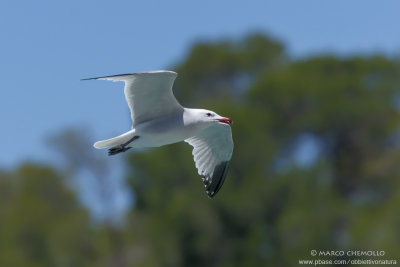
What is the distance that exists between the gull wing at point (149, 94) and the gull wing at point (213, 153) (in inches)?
25.9

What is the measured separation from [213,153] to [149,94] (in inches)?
45.5

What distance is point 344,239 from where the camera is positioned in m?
18.8

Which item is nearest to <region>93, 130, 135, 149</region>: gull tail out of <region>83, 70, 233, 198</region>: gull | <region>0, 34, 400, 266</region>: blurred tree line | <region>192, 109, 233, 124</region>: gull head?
<region>83, 70, 233, 198</region>: gull

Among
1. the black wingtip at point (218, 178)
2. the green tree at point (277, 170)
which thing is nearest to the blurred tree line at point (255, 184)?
the green tree at point (277, 170)

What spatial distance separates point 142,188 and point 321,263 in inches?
199

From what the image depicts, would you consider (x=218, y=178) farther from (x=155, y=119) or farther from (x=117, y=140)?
(x=117, y=140)

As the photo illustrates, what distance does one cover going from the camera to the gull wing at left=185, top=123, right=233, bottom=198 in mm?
7354

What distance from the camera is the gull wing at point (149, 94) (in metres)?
6.36

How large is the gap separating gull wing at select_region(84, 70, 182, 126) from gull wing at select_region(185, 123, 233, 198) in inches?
25.9

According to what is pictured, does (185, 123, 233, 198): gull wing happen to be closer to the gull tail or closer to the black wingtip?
the black wingtip

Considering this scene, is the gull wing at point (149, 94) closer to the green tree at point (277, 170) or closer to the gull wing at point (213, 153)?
the gull wing at point (213, 153)

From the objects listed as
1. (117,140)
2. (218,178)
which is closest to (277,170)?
(218,178)

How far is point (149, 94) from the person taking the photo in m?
6.66

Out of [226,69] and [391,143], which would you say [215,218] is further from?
[226,69]
